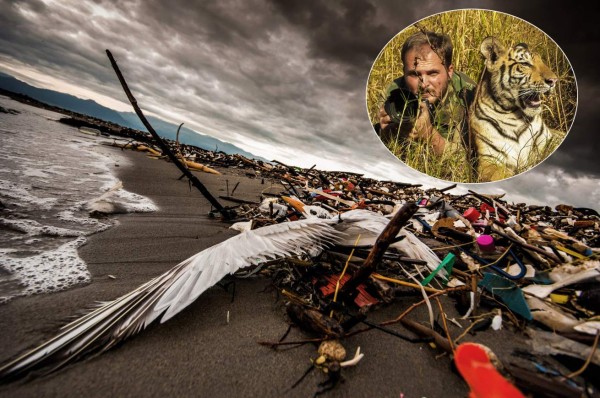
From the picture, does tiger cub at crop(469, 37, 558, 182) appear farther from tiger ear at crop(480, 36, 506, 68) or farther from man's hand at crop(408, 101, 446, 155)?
man's hand at crop(408, 101, 446, 155)

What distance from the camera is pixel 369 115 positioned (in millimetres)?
6613

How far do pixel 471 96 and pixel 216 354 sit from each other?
730 centimetres

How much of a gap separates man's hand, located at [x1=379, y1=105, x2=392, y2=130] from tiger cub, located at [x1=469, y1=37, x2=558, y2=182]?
184 cm

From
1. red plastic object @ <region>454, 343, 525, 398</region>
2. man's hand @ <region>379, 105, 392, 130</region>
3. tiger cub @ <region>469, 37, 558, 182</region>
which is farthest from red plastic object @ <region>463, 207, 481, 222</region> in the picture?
man's hand @ <region>379, 105, 392, 130</region>

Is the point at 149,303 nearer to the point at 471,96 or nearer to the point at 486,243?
the point at 486,243

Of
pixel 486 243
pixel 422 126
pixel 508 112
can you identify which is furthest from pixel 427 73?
pixel 486 243

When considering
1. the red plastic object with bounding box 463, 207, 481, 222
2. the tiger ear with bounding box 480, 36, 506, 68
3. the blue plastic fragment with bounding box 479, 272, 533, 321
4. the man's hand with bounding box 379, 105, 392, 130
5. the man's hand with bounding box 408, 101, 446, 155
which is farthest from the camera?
the man's hand with bounding box 379, 105, 392, 130

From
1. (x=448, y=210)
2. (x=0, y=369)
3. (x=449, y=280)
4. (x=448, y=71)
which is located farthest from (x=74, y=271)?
(x=448, y=71)

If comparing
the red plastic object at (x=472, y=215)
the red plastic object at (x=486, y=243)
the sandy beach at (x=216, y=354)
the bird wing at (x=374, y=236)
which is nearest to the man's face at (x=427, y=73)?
the red plastic object at (x=472, y=215)

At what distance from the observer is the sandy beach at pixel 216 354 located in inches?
33.3

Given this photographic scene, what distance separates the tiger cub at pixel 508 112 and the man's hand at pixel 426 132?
28.3 inches

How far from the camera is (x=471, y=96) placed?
595 cm

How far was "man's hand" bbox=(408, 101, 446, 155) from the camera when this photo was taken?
19.6ft

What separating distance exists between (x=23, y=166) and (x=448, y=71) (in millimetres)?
8486
